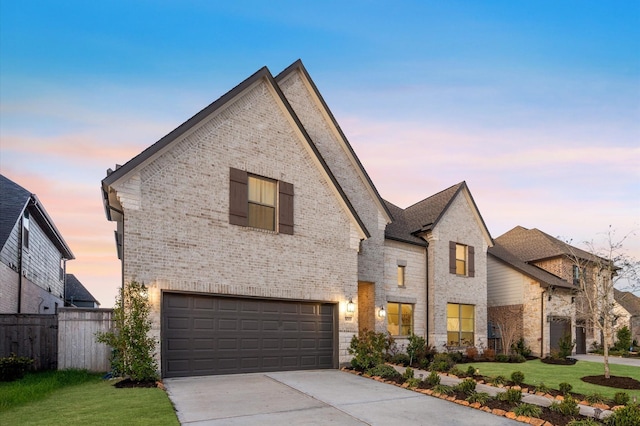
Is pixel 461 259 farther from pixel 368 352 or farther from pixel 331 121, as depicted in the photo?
pixel 368 352

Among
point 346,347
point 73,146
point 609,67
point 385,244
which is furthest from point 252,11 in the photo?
point 609,67

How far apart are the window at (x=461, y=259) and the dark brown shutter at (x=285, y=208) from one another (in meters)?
10.7

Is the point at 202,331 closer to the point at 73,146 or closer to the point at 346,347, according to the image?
the point at 346,347

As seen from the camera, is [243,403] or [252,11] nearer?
[243,403]

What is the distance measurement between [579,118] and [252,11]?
13.9m

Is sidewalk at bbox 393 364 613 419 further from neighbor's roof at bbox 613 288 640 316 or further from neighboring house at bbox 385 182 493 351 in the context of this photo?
neighbor's roof at bbox 613 288 640 316

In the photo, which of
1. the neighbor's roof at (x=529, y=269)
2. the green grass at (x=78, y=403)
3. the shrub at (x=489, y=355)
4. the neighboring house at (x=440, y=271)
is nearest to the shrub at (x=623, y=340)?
the neighbor's roof at (x=529, y=269)

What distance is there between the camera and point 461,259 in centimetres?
2339

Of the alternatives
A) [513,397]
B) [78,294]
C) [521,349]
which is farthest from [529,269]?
[78,294]

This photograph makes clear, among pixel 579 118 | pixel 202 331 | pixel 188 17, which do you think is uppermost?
pixel 188 17

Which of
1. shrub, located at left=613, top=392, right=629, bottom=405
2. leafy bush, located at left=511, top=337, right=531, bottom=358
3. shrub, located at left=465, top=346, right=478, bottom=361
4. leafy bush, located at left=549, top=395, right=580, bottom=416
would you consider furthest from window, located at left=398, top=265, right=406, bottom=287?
leafy bush, located at left=549, top=395, right=580, bottom=416

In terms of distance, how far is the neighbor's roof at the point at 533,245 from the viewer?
28.7 metres

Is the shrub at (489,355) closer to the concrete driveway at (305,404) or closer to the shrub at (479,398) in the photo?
the concrete driveway at (305,404)

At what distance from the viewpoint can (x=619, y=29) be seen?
16406 millimetres
